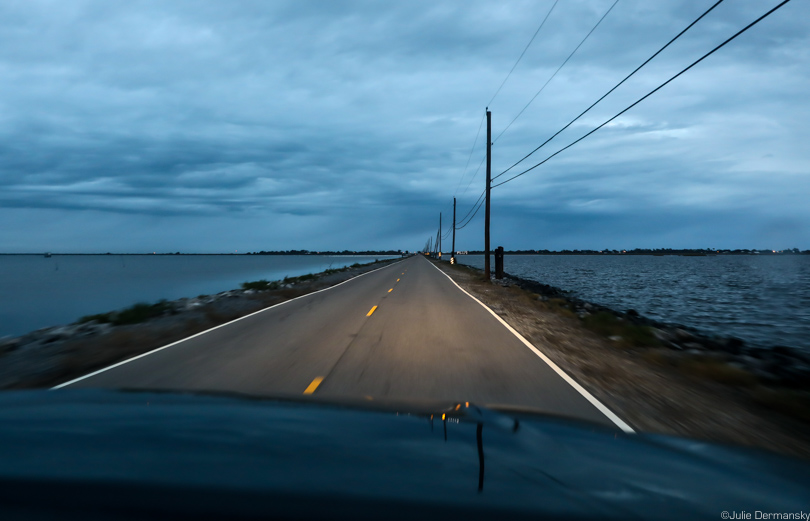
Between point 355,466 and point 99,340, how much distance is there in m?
11.9

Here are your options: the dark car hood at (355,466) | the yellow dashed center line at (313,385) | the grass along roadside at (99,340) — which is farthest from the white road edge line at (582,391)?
the grass along roadside at (99,340)

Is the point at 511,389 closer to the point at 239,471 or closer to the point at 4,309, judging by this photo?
the point at 239,471

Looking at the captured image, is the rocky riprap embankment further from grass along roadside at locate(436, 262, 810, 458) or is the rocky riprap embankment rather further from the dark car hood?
the dark car hood

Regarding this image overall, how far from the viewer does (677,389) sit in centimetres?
736

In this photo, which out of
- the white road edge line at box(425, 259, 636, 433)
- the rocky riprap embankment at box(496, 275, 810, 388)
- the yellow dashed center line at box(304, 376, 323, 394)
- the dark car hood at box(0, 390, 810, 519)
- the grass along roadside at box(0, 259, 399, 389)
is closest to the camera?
the dark car hood at box(0, 390, 810, 519)

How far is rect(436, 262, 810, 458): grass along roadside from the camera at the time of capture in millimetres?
5391

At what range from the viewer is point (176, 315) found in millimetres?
17203

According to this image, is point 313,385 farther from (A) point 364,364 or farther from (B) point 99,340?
(B) point 99,340

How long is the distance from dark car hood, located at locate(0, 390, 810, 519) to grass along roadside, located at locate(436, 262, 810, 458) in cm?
226

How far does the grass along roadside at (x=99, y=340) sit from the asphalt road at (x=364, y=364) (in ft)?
2.76

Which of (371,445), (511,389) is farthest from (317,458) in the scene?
(511,389)

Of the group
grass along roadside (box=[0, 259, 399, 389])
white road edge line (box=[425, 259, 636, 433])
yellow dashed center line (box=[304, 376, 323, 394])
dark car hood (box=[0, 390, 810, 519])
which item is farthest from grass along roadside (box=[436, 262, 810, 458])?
grass along roadside (box=[0, 259, 399, 389])

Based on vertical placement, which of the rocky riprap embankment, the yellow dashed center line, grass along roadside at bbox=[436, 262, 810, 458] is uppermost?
the yellow dashed center line

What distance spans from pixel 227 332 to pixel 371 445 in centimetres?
1033
